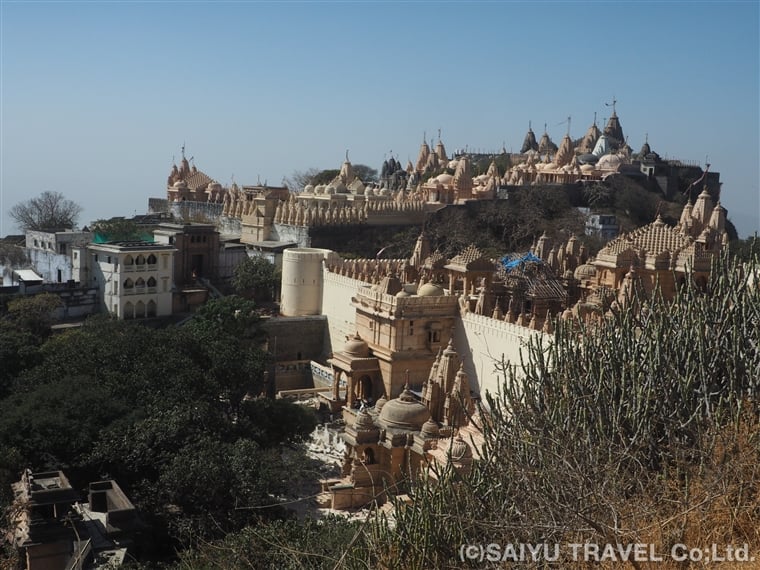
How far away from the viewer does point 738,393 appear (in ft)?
33.4

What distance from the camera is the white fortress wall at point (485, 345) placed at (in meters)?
22.7

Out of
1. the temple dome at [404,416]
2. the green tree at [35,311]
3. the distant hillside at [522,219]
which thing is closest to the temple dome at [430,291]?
the temple dome at [404,416]

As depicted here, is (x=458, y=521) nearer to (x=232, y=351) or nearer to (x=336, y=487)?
(x=336, y=487)

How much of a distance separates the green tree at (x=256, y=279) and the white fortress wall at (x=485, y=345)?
36.8 feet

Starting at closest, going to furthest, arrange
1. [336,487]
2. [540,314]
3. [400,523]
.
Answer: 1. [400,523]
2. [336,487]
3. [540,314]

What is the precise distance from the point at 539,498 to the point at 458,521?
978 mm

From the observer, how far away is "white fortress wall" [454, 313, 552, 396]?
22.7 metres

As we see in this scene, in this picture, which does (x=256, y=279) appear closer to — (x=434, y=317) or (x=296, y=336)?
(x=296, y=336)

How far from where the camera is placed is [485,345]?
24.0m

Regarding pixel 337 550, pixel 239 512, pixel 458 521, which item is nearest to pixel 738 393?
pixel 458 521

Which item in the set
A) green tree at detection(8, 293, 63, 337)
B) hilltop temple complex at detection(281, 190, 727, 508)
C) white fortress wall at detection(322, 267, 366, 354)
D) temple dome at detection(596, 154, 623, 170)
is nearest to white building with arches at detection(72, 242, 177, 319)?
green tree at detection(8, 293, 63, 337)

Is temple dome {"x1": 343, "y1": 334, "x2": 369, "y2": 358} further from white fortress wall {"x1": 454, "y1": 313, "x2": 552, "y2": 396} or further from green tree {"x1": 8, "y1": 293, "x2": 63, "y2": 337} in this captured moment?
green tree {"x1": 8, "y1": 293, "x2": 63, "y2": 337}

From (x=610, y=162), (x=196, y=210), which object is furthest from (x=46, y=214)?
(x=610, y=162)

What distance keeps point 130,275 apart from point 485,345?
13.8 metres
